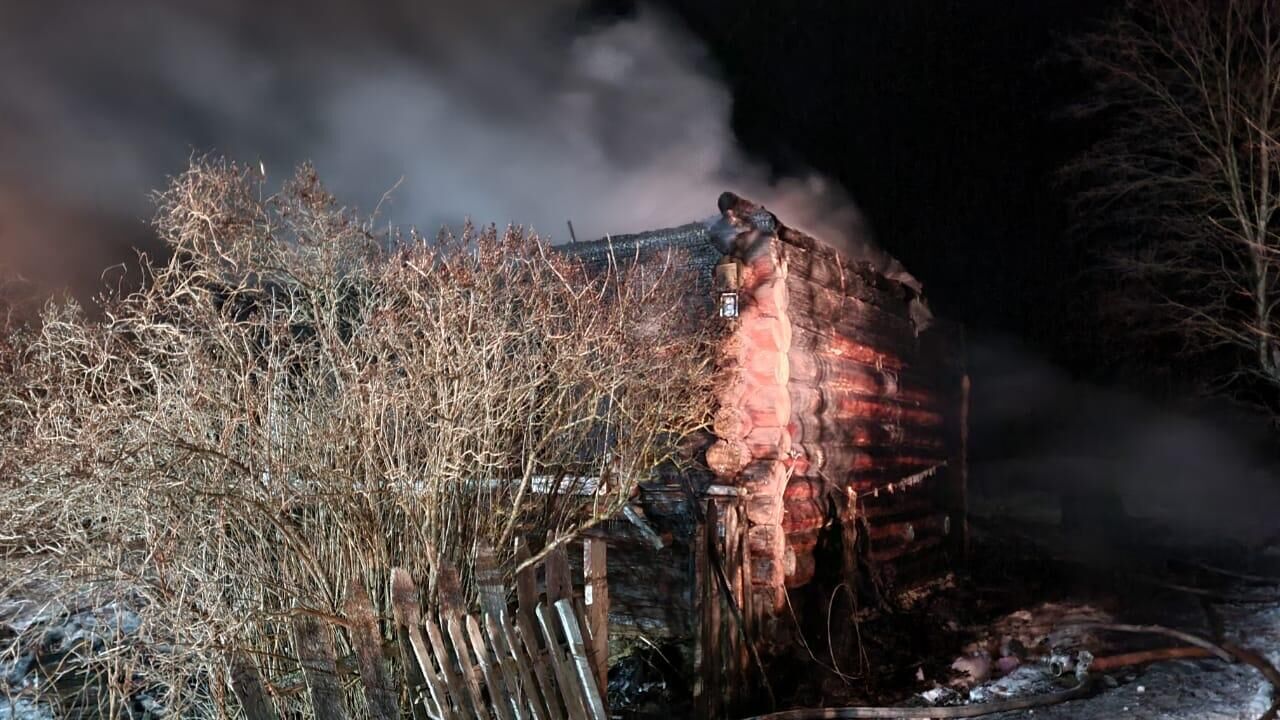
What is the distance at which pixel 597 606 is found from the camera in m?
5.94

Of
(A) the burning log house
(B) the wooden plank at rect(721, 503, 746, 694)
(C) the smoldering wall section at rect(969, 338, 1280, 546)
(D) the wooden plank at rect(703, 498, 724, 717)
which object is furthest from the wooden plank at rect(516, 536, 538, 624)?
(C) the smoldering wall section at rect(969, 338, 1280, 546)

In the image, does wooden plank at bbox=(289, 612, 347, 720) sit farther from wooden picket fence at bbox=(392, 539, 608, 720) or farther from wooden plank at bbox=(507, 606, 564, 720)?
wooden plank at bbox=(507, 606, 564, 720)

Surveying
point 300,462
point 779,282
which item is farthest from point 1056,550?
point 300,462

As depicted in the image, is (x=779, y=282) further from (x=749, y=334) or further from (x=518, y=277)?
(x=518, y=277)

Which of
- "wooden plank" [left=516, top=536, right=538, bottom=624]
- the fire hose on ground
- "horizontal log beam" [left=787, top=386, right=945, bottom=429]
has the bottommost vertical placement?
the fire hose on ground

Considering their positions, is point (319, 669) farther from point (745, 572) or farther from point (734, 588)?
point (745, 572)

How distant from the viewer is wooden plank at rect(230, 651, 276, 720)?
553cm

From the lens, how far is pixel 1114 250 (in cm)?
1859

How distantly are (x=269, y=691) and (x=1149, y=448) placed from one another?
95.8ft

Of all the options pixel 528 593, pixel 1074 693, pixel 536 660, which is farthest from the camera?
pixel 1074 693

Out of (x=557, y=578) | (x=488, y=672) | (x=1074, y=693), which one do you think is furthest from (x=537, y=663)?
(x=1074, y=693)

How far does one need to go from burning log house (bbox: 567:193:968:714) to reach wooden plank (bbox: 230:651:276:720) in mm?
3957

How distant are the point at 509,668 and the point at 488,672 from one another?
16 cm

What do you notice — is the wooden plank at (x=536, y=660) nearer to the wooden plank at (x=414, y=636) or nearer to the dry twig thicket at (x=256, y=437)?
the wooden plank at (x=414, y=636)
